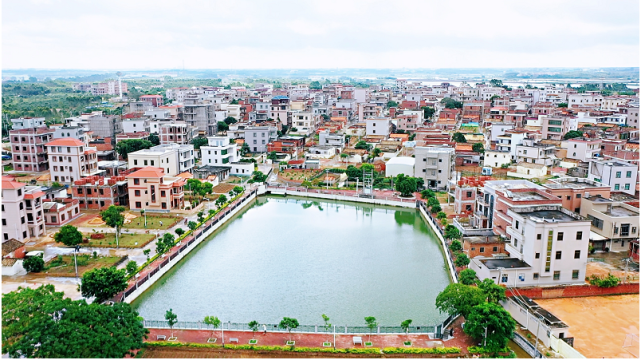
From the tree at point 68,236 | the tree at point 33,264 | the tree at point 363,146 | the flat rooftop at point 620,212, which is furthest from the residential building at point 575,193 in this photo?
the tree at point 363,146

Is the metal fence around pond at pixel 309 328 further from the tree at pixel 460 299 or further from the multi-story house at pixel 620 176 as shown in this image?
the multi-story house at pixel 620 176

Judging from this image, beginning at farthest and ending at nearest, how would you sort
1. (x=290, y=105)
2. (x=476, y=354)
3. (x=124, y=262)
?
1. (x=290, y=105)
2. (x=124, y=262)
3. (x=476, y=354)

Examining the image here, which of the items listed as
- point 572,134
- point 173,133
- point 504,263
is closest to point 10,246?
point 504,263

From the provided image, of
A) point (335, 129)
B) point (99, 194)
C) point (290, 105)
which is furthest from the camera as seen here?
point (290, 105)

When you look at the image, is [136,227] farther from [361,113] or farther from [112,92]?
[112,92]

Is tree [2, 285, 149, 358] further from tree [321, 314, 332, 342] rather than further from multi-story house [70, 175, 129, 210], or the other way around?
multi-story house [70, 175, 129, 210]

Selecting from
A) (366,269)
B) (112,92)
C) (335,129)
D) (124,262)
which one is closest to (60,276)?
(124,262)
